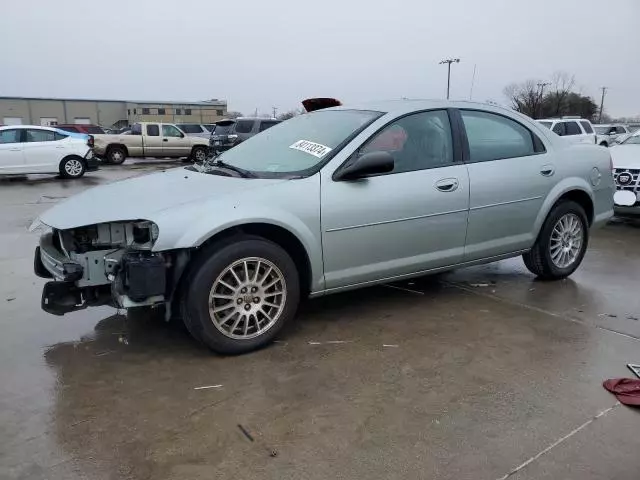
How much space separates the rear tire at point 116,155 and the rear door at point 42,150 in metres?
6.95

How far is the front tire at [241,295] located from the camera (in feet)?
11.1

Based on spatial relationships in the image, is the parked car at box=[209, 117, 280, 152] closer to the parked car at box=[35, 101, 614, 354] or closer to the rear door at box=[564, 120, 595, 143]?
the rear door at box=[564, 120, 595, 143]

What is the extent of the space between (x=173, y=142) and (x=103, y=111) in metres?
68.2

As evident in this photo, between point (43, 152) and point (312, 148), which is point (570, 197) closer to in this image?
point (312, 148)

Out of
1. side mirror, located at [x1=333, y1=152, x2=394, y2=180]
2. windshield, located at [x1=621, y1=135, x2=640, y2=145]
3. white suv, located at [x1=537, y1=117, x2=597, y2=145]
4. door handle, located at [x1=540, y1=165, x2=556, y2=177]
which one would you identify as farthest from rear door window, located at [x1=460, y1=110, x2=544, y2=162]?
white suv, located at [x1=537, y1=117, x2=597, y2=145]

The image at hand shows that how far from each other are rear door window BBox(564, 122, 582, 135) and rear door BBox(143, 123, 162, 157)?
15.6m

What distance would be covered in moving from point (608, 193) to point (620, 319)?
1683 millimetres

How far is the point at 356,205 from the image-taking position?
151 inches

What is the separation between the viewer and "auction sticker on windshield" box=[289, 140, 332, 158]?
3949mm

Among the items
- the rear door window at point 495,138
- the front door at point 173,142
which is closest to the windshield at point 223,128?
the front door at point 173,142

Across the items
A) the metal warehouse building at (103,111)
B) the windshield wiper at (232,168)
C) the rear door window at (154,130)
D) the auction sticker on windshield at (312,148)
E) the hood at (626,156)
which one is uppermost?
the metal warehouse building at (103,111)

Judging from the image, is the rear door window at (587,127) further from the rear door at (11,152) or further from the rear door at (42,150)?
the rear door at (11,152)

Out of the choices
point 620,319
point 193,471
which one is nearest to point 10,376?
point 193,471

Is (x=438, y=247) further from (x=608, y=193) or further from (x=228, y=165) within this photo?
(x=608, y=193)
